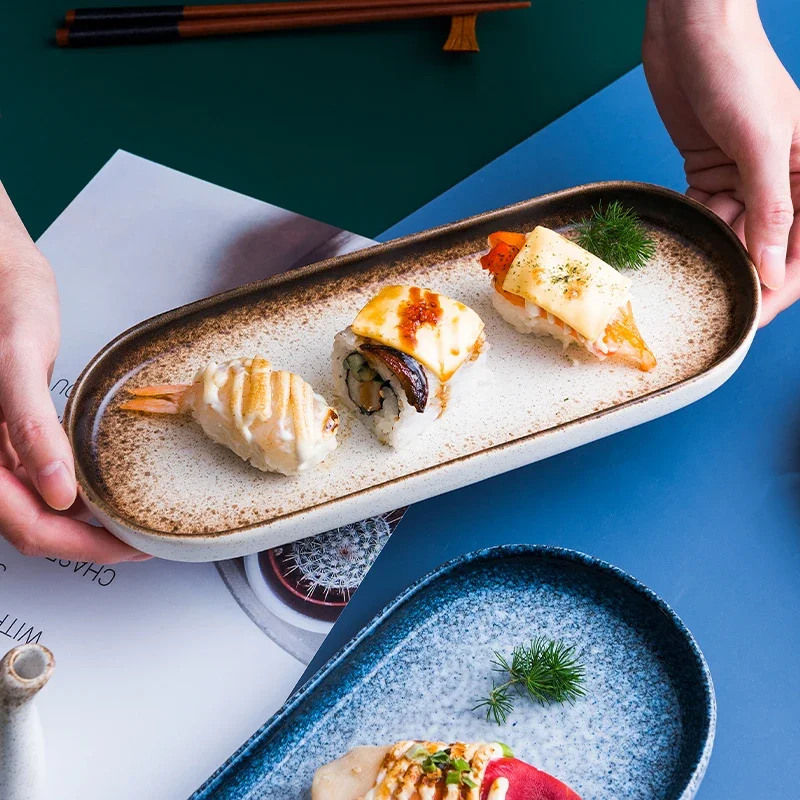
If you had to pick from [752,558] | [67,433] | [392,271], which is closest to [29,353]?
[67,433]

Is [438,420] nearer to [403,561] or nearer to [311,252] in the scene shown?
[403,561]

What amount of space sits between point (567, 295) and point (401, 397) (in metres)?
0.37

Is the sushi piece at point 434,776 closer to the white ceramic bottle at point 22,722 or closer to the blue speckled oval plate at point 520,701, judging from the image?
the blue speckled oval plate at point 520,701

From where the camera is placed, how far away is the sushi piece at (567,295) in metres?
1.70

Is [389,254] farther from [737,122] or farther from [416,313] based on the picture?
[737,122]

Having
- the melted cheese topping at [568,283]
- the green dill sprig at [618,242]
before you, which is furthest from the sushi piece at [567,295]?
the green dill sprig at [618,242]

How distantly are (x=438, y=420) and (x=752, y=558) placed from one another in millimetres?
639

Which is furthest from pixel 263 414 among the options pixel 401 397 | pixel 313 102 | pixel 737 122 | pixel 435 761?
pixel 313 102

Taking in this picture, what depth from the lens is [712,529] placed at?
1.78 m

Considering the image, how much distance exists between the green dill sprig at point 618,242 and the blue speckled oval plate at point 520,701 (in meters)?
0.63

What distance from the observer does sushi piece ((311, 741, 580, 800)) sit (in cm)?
134

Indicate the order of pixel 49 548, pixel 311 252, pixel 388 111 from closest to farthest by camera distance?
1. pixel 49 548
2. pixel 311 252
3. pixel 388 111

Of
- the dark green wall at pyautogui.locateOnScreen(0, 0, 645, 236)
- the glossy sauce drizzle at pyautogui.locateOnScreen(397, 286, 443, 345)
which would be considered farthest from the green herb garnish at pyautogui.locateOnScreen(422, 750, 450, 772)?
the dark green wall at pyautogui.locateOnScreen(0, 0, 645, 236)

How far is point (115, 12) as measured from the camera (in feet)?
8.75
